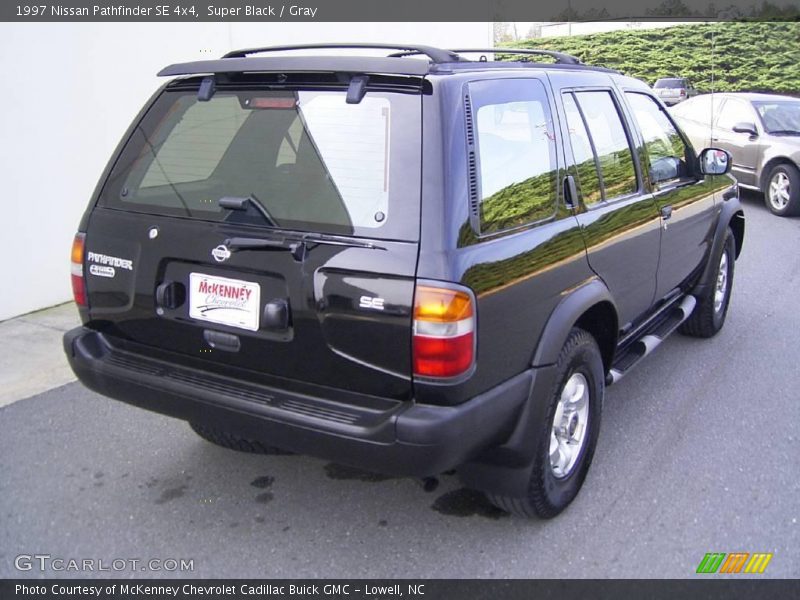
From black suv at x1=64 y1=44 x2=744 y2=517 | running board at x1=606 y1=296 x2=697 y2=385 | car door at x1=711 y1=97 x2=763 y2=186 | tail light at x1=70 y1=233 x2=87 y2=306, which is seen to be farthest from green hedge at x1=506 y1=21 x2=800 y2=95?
tail light at x1=70 y1=233 x2=87 y2=306

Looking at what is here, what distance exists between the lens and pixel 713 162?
15.9 ft

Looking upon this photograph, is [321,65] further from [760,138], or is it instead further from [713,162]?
[760,138]

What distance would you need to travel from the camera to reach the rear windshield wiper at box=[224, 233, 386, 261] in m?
2.60

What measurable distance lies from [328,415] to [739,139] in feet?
32.9

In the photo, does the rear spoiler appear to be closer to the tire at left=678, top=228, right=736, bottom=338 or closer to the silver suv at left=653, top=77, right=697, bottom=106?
the tire at left=678, top=228, right=736, bottom=338

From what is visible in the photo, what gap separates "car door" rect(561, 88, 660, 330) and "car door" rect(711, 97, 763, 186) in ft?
24.0

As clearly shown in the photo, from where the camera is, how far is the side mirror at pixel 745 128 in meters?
10.6

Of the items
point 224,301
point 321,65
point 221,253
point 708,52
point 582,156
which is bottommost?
point 224,301

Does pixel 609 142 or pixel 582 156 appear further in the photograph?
pixel 609 142

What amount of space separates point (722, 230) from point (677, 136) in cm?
82

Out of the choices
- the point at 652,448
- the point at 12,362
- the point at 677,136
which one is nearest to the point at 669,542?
the point at 652,448

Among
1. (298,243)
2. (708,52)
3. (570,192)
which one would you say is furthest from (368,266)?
(708,52)

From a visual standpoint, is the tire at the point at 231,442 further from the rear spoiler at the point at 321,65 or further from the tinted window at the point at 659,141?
the tinted window at the point at 659,141

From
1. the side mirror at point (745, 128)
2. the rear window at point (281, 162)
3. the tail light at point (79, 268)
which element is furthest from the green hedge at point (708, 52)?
the tail light at point (79, 268)
